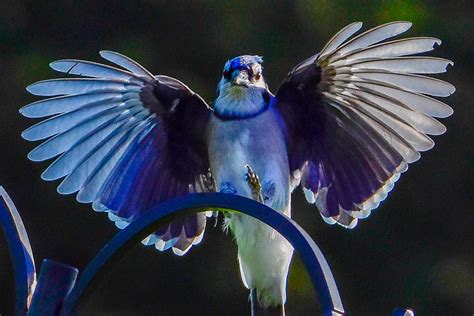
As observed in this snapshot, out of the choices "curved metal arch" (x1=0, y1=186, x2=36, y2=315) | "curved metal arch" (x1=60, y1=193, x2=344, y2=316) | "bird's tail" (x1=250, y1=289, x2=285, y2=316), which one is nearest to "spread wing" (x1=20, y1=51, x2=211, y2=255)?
"bird's tail" (x1=250, y1=289, x2=285, y2=316)

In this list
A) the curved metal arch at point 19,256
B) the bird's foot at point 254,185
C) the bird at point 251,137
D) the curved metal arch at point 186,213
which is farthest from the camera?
the bird at point 251,137

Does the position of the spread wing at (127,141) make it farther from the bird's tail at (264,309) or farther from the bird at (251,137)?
the bird's tail at (264,309)

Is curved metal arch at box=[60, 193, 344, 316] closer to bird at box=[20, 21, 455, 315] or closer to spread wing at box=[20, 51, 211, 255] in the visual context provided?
bird at box=[20, 21, 455, 315]

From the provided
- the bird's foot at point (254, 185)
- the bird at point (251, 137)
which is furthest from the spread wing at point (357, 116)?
the bird's foot at point (254, 185)

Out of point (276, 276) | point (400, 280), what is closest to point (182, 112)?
point (276, 276)

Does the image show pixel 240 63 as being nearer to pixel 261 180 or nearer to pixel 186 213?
pixel 261 180

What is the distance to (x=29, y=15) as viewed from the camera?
6004mm

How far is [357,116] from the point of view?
349cm

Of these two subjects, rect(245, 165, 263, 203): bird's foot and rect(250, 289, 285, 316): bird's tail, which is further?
rect(250, 289, 285, 316): bird's tail

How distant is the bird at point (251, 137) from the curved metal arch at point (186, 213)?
1009 millimetres

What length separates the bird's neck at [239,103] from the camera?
3453 mm

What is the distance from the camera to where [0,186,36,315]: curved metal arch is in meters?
2.17

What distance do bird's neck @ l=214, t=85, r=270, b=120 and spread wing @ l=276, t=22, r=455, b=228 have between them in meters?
0.08

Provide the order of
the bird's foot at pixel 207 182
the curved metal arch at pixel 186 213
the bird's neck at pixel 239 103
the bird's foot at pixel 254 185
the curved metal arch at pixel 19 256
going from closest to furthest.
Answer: the curved metal arch at pixel 186 213, the curved metal arch at pixel 19 256, the bird's foot at pixel 254 185, the bird's neck at pixel 239 103, the bird's foot at pixel 207 182
